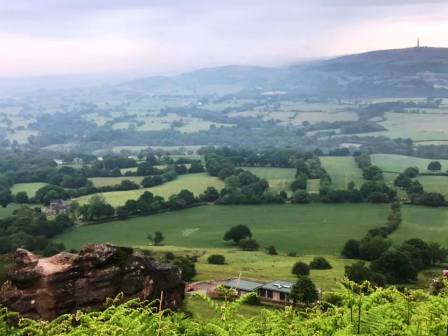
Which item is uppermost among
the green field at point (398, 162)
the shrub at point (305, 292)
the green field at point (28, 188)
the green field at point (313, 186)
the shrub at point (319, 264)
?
the shrub at point (305, 292)

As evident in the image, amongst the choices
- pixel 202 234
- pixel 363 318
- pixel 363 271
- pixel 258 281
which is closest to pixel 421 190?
pixel 202 234

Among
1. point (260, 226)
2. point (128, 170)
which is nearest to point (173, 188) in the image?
point (260, 226)

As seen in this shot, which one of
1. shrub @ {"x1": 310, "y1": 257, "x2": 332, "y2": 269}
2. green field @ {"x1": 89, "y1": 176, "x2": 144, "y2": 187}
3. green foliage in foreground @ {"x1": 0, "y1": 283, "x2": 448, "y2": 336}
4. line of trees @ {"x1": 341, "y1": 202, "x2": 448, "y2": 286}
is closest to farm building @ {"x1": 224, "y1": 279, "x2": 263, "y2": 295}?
line of trees @ {"x1": 341, "y1": 202, "x2": 448, "y2": 286}

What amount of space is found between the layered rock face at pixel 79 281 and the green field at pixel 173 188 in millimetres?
60721

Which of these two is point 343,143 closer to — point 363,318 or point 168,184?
point 168,184

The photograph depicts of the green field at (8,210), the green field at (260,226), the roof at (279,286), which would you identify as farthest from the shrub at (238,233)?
the green field at (8,210)

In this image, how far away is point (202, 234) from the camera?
7725 cm

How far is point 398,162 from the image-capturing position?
5330 inches

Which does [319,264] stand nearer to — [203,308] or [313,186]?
[203,308]

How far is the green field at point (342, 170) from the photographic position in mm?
109537

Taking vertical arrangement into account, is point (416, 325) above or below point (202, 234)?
above

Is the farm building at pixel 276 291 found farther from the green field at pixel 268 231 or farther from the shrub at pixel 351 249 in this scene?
the shrub at pixel 351 249

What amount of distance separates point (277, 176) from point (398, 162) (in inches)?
1362

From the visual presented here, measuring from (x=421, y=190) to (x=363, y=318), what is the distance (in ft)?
300
